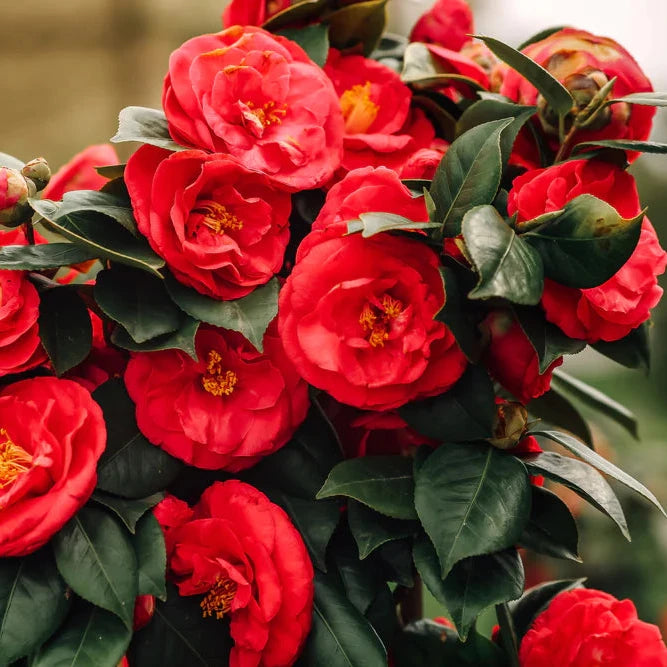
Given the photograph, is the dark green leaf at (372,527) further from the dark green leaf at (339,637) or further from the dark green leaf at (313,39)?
the dark green leaf at (313,39)

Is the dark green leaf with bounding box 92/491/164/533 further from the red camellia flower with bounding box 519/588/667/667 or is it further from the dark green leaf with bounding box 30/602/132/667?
the red camellia flower with bounding box 519/588/667/667

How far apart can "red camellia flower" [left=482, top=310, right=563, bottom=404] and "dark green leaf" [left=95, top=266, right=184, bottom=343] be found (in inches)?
7.8

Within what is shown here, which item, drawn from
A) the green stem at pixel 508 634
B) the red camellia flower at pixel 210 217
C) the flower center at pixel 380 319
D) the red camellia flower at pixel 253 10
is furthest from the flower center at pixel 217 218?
the green stem at pixel 508 634

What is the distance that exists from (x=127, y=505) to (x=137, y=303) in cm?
13

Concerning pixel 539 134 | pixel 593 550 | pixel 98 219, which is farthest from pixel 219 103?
pixel 593 550

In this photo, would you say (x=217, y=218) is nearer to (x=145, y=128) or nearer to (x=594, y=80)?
(x=145, y=128)

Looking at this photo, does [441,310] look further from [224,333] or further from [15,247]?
[15,247]

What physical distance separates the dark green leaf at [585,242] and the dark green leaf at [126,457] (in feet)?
0.88

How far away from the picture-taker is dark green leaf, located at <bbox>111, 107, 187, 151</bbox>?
49 centimetres

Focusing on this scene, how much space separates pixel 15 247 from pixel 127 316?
8 cm

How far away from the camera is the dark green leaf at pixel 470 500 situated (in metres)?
0.46

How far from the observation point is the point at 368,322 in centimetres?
49

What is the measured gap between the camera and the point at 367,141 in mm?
571

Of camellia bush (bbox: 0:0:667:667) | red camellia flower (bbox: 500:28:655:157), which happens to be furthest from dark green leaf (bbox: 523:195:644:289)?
red camellia flower (bbox: 500:28:655:157)
